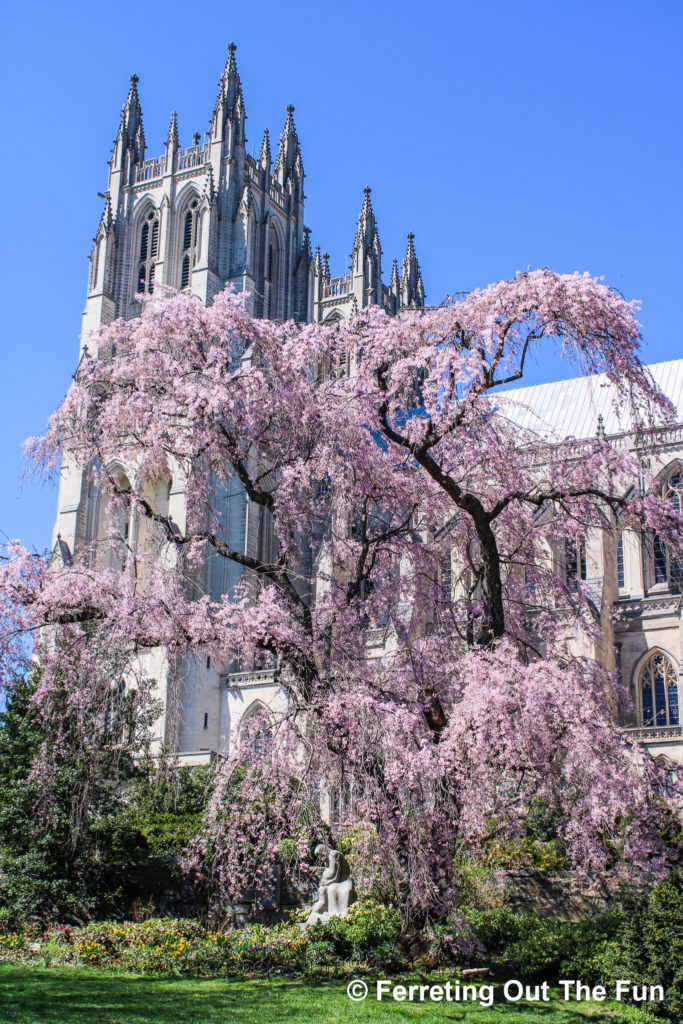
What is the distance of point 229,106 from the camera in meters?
54.5

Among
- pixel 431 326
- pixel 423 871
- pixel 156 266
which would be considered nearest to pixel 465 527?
pixel 431 326

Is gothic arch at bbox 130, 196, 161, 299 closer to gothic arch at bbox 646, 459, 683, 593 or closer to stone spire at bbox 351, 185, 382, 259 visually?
stone spire at bbox 351, 185, 382, 259

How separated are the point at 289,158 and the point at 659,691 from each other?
130 feet

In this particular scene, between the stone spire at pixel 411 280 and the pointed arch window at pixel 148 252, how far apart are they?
58.3ft

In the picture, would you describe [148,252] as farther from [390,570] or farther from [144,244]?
[390,570]

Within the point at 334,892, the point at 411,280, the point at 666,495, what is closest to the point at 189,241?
the point at 411,280

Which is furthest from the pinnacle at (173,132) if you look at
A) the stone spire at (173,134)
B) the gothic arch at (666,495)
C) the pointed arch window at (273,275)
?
the gothic arch at (666,495)

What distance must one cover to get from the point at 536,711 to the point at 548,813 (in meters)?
8.11

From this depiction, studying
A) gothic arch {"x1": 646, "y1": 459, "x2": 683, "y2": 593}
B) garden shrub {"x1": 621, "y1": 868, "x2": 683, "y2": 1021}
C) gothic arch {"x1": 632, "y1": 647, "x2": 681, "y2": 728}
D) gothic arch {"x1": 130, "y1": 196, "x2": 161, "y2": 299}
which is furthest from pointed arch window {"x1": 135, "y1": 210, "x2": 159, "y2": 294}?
garden shrub {"x1": 621, "y1": 868, "x2": 683, "y2": 1021}

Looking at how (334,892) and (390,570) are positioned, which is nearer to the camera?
(390,570)

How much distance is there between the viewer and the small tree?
14430 millimetres

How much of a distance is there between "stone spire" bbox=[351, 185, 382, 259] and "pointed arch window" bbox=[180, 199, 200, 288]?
10334mm

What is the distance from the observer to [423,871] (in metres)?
14.3

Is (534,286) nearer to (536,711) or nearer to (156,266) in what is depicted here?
(536,711)
